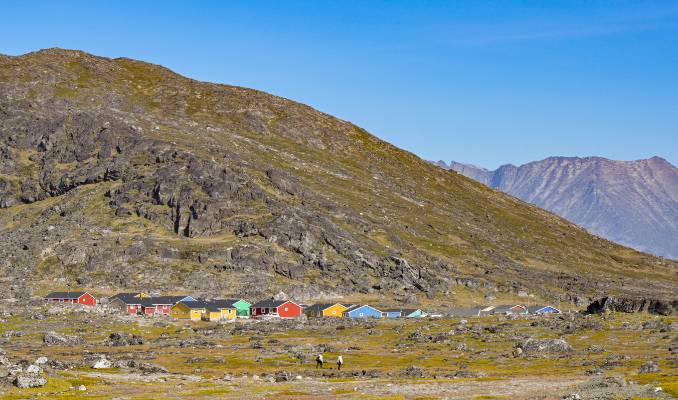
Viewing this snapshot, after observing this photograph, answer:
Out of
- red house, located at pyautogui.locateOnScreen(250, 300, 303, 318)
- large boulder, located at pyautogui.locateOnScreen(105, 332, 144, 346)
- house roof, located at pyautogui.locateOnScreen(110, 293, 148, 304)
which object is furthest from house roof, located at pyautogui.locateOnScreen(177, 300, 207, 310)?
large boulder, located at pyautogui.locateOnScreen(105, 332, 144, 346)

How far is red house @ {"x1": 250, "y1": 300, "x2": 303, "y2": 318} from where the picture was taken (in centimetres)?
19575

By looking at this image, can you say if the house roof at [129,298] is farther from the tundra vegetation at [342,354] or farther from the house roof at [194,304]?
the house roof at [194,304]

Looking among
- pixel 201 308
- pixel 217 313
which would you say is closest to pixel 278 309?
pixel 217 313

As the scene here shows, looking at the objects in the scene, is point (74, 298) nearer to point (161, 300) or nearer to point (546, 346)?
point (161, 300)

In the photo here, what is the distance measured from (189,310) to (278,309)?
19714 millimetres

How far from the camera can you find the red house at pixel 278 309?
19575 cm

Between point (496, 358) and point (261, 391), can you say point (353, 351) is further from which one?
point (261, 391)

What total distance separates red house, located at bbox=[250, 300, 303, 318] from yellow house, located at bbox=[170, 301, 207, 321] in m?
12.6

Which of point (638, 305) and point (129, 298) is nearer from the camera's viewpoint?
point (638, 305)

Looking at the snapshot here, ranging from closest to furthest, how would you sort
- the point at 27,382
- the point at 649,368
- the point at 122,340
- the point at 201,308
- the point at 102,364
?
the point at 27,382, the point at 649,368, the point at 102,364, the point at 122,340, the point at 201,308

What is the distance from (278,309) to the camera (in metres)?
195

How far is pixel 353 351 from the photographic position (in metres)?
127

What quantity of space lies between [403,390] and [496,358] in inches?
1569

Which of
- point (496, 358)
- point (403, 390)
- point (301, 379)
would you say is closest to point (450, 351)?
point (496, 358)
